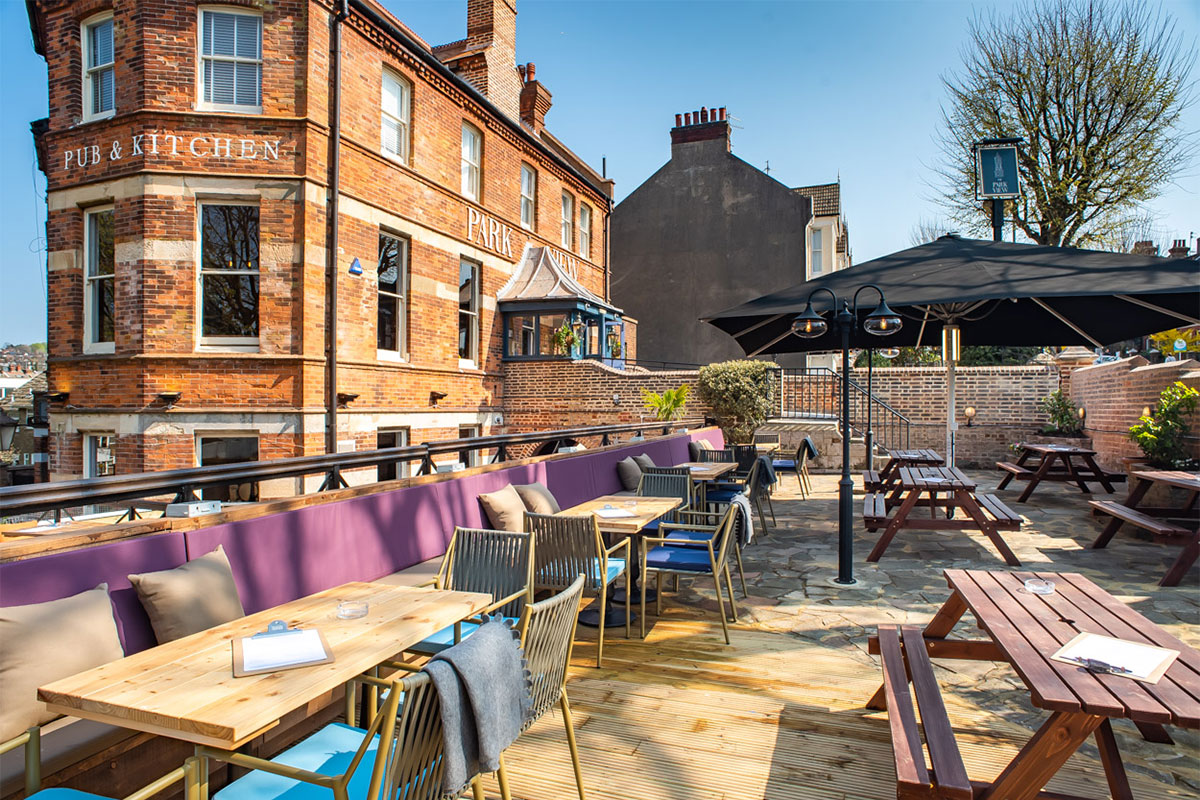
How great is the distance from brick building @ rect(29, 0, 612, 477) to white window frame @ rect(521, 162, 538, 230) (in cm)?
516

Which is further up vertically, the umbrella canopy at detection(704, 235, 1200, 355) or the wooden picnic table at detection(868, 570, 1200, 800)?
the umbrella canopy at detection(704, 235, 1200, 355)

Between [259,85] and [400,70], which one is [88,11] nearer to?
[259,85]

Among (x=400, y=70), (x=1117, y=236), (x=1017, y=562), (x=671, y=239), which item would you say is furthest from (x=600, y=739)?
(x=671, y=239)

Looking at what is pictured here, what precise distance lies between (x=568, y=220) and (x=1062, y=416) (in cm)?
1288

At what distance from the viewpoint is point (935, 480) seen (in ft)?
22.4

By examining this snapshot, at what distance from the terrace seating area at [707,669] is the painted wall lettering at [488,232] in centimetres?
943

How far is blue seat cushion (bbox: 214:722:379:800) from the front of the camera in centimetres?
191

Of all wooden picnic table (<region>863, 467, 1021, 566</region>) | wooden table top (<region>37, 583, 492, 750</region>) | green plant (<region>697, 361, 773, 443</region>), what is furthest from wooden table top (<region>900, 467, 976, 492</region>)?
green plant (<region>697, 361, 773, 443</region>)

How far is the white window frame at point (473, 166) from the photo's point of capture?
14414 millimetres

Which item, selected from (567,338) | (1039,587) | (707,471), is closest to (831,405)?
(567,338)

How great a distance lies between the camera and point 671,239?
936 inches

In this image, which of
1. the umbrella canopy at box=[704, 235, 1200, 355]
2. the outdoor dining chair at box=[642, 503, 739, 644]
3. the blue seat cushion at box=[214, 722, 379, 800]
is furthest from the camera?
the umbrella canopy at box=[704, 235, 1200, 355]

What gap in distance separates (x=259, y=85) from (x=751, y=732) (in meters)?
11.3

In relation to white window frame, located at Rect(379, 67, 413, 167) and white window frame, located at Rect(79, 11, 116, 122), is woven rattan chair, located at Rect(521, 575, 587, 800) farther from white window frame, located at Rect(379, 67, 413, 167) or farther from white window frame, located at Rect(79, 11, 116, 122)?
white window frame, located at Rect(79, 11, 116, 122)
